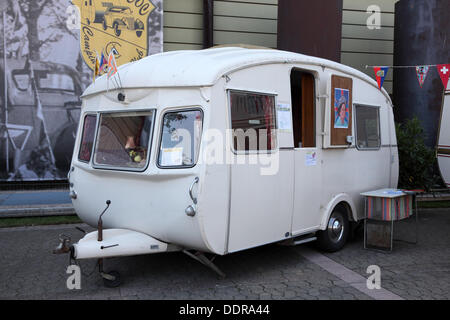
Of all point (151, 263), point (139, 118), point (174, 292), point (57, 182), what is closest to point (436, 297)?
point (174, 292)

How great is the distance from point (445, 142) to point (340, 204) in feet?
10.8

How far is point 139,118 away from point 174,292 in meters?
1.96

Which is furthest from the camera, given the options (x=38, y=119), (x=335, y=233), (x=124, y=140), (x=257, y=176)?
(x=38, y=119)

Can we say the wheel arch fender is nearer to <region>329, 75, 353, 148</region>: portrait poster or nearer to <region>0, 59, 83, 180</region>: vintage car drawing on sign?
<region>329, 75, 353, 148</region>: portrait poster

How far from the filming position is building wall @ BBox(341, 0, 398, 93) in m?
12.5

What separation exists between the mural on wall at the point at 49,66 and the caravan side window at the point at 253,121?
232 inches

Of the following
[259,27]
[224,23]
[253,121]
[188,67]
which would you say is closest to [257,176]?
[253,121]

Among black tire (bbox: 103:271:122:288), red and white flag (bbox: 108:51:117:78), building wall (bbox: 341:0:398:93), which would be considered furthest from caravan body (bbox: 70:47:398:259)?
building wall (bbox: 341:0:398:93)

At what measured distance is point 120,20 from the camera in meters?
10.6

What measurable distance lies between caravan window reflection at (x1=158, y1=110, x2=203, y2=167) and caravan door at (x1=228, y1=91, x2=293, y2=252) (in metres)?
0.43

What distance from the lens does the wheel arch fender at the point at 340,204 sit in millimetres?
6148

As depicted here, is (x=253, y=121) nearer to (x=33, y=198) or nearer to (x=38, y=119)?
A: (x=33, y=198)

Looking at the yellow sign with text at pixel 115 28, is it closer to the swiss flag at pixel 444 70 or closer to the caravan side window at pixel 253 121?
the caravan side window at pixel 253 121

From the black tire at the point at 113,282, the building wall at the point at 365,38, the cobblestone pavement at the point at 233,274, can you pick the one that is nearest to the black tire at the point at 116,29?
the cobblestone pavement at the point at 233,274
